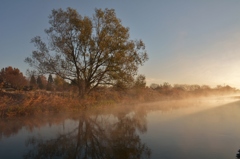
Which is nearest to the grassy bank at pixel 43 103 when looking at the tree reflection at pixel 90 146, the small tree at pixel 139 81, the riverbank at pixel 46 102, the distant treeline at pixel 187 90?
the riverbank at pixel 46 102

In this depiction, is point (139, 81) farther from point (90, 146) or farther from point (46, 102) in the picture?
point (90, 146)

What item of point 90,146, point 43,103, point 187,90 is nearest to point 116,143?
point 90,146

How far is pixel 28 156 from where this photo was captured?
6641mm

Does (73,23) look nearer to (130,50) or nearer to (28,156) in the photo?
(130,50)

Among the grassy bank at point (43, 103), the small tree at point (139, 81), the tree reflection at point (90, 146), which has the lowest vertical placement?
the tree reflection at point (90, 146)

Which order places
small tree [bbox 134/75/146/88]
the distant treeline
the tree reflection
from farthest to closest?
the distant treeline < small tree [bbox 134/75/146/88] < the tree reflection

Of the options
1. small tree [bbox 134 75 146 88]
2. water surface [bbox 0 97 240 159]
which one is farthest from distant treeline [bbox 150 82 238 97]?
water surface [bbox 0 97 240 159]

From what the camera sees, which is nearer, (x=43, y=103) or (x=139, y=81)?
(x=43, y=103)

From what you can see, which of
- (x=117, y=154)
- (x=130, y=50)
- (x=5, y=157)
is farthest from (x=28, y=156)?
(x=130, y=50)

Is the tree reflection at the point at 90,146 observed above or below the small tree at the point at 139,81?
below

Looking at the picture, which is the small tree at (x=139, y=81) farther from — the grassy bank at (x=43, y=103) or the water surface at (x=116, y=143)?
the water surface at (x=116, y=143)

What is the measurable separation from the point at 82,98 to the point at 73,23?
358 inches

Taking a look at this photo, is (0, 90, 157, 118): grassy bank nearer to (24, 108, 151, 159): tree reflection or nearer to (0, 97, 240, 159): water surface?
(0, 97, 240, 159): water surface

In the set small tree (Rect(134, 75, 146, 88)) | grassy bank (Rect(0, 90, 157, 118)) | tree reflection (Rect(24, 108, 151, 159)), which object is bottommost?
tree reflection (Rect(24, 108, 151, 159))
